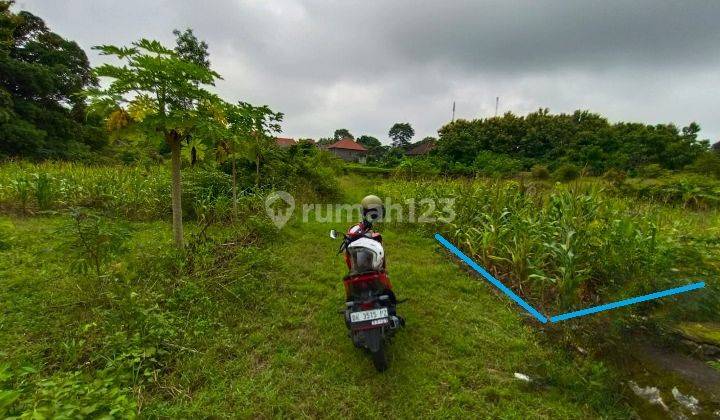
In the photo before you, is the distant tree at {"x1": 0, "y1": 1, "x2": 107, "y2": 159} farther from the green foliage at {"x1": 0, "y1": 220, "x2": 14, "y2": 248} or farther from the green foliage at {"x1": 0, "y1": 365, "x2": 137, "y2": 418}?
the green foliage at {"x1": 0, "y1": 365, "x2": 137, "y2": 418}

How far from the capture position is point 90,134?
68.0 feet

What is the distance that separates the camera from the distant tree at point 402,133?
79438 mm

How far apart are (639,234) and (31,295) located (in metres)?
7.14

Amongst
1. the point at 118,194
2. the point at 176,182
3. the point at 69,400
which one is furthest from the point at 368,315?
the point at 118,194

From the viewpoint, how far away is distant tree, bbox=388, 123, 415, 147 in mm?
79438

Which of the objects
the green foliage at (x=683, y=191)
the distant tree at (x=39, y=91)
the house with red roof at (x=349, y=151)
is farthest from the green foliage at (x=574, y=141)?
the distant tree at (x=39, y=91)

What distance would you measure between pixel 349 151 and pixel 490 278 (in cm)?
5840

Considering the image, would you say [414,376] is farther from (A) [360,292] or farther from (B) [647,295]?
(B) [647,295]

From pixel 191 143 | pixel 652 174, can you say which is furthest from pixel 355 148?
pixel 191 143

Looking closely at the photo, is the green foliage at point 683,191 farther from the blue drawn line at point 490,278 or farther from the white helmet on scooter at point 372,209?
the white helmet on scooter at point 372,209

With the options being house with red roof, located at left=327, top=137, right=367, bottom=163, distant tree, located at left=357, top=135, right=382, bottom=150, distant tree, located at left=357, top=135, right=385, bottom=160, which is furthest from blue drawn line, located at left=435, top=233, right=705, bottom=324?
distant tree, located at left=357, top=135, right=382, bottom=150

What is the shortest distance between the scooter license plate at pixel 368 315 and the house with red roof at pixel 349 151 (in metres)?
58.0

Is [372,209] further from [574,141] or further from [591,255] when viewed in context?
[574,141]

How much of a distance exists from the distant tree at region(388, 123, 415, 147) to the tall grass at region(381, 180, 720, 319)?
76104 millimetres
